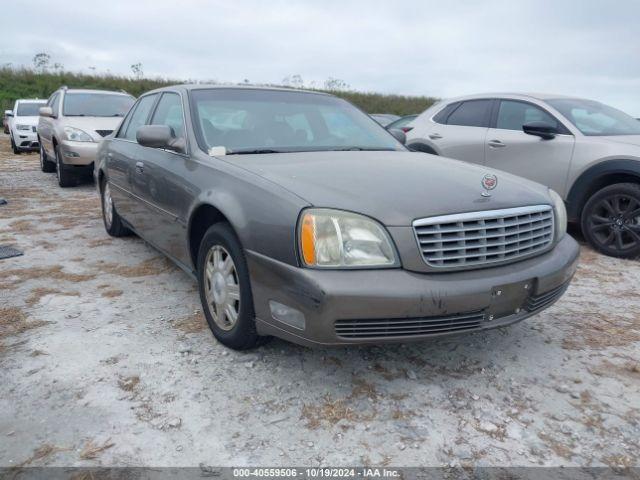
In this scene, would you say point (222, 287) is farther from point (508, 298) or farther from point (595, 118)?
point (595, 118)

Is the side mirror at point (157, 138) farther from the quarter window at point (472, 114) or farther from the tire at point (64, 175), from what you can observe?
the tire at point (64, 175)

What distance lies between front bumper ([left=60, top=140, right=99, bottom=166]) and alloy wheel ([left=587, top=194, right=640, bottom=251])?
6.92 metres

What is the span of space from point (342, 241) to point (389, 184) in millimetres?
510

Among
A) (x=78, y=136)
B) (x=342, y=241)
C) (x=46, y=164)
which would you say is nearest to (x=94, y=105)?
(x=78, y=136)

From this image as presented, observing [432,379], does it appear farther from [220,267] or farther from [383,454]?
[220,267]

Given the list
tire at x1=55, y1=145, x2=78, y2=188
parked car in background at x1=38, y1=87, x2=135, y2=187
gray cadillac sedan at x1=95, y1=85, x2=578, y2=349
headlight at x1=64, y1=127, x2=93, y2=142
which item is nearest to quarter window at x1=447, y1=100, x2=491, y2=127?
gray cadillac sedan at x1=95, y1=85, x2=578, y2=349

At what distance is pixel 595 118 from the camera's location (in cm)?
562

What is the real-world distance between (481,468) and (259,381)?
1.12m

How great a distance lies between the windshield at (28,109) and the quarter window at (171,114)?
12127 mm

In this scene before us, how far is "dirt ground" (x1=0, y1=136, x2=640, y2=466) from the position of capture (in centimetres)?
218

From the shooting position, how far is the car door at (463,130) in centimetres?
622

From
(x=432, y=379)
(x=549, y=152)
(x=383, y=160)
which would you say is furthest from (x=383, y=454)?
(x=549, y=152)

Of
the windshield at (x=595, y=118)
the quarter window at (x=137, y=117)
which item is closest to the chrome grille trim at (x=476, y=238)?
the quarter window at (x=137, y=117)

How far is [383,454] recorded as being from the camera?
7.09 feet
